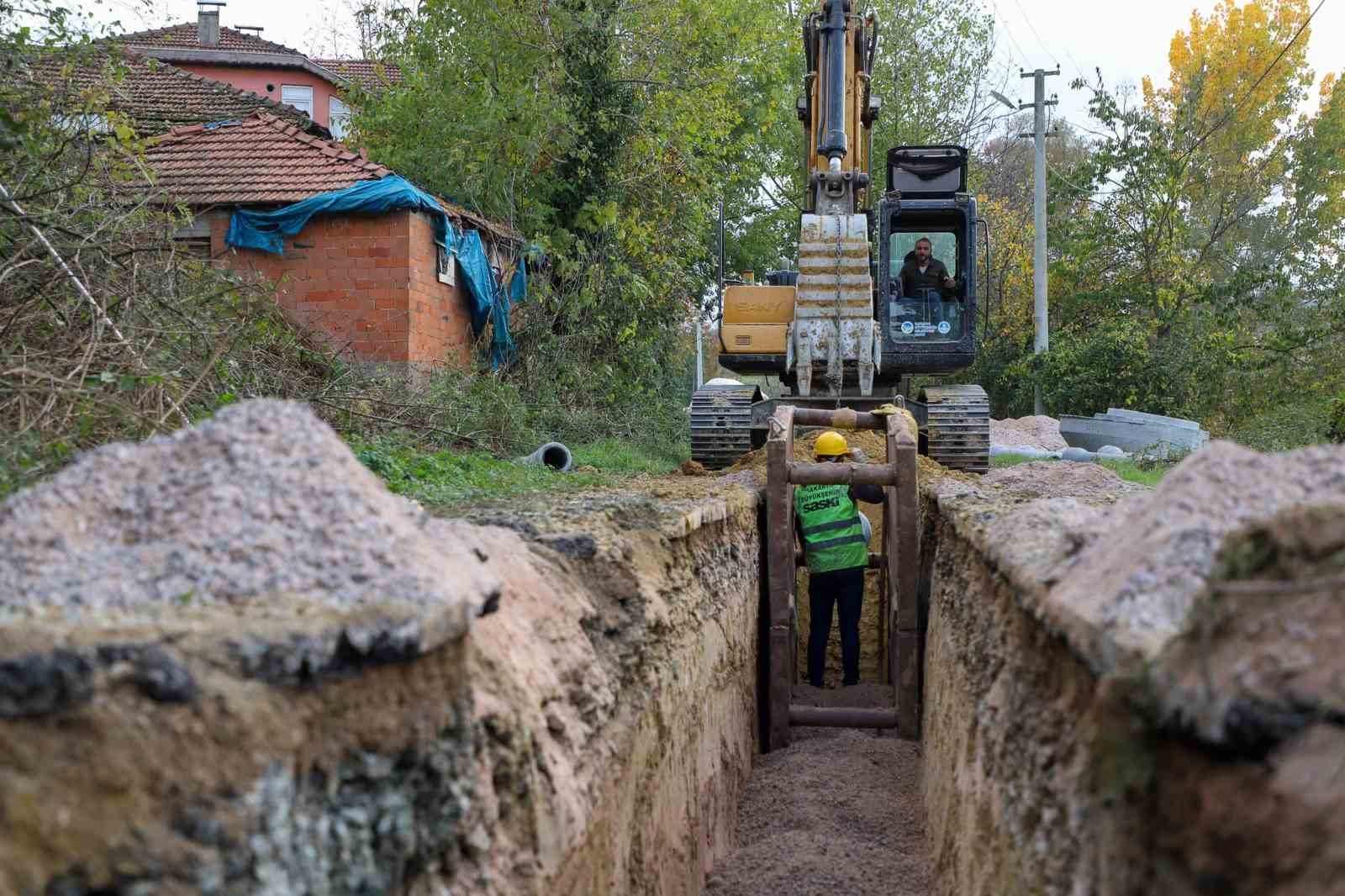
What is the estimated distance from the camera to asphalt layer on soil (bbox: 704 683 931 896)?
521 centimetres

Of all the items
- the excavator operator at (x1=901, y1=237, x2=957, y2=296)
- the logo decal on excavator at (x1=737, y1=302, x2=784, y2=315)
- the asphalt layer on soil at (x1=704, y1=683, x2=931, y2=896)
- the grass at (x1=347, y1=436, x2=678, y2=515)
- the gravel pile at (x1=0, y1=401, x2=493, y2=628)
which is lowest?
the asphalt layer on soil at (x1=704, y1=683, x2=931, y2=896)

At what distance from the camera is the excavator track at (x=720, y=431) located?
11.9 m

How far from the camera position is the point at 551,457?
11.4m

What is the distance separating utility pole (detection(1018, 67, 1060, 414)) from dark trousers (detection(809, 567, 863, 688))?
16509 millimetres

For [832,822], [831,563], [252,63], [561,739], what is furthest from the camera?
[252,63]

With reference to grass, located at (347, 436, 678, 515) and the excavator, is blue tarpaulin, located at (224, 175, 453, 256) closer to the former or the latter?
grass, located at (347, 436, 678, 515)

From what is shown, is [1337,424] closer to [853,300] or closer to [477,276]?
[853,300]

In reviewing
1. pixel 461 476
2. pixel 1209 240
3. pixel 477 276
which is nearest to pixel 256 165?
pixel 477 276

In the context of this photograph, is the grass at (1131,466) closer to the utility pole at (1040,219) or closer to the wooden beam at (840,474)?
the wooden beam at (840,474)

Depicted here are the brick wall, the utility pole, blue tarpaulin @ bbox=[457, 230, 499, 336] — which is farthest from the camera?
the utility pole

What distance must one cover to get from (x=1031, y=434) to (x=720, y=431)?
8.89 meters

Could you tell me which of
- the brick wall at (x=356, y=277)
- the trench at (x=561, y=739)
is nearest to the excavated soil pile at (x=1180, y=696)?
the trench at (x=561, y=739)

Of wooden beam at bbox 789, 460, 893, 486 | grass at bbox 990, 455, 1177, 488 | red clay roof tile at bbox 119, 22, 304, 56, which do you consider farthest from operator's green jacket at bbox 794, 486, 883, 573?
red clay roof tile at bbox 119, 22, 304, 56

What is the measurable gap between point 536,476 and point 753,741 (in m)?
2.70
